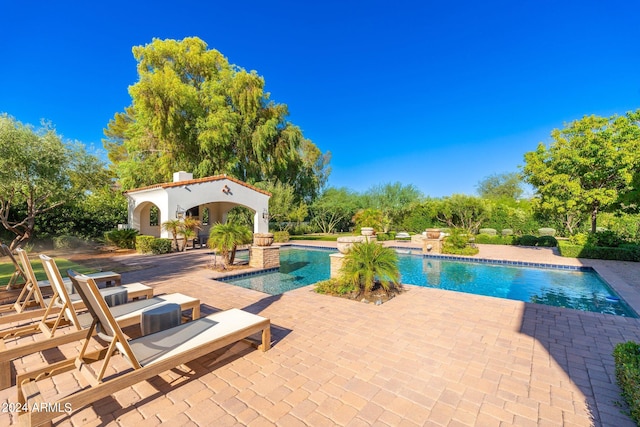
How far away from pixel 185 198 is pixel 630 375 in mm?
16563

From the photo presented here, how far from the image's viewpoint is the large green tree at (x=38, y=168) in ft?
35.3

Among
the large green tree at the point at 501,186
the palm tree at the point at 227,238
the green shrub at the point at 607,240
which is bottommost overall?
the green shrub at the point at 607,240

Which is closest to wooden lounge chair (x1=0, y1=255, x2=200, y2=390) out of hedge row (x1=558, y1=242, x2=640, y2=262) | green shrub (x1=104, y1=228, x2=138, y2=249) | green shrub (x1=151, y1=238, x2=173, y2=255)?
green shrub (x1=151, y1=238, x2=173, y2=255)

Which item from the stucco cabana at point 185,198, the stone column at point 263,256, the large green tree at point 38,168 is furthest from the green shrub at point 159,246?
the stone column at point 263,256

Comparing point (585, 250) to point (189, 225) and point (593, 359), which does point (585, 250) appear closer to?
point (593, 359)

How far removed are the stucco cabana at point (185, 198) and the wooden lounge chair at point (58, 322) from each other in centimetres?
1154

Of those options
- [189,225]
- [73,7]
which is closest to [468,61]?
[189,225]

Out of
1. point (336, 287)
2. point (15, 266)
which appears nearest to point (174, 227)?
point (15, 266)

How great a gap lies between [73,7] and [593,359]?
19646 millimetres

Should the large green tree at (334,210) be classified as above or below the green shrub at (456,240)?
above

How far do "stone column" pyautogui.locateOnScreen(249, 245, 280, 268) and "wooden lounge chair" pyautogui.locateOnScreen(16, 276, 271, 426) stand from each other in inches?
271

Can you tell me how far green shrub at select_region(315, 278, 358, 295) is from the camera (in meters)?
6.67

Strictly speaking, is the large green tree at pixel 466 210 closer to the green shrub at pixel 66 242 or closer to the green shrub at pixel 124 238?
the green shrub at pixel 124 238

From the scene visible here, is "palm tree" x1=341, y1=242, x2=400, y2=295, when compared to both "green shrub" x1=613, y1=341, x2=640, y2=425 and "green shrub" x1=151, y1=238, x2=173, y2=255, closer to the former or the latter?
"green shrub" x1=613, y1=341, x2=640, y2=425
